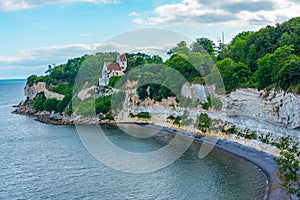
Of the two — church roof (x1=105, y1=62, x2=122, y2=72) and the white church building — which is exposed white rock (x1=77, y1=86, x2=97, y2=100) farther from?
church roof (x1=105, y1=62, x2=122, y2=72)

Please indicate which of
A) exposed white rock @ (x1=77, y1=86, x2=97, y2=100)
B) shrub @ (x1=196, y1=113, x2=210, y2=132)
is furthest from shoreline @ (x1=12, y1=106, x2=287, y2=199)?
exposed white rock @ (x1=77, y1=86, x2=97, y2=100)

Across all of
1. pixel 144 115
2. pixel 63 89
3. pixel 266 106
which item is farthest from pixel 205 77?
pixel 63 89

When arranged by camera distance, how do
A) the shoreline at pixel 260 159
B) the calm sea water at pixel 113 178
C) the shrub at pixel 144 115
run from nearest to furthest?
the shoreline at pixel 260 159 < the calm sea water at pixel 113 178 < the shrub at pixel 144 115

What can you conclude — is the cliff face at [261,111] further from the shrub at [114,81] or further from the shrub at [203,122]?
the shrub at [114,81]

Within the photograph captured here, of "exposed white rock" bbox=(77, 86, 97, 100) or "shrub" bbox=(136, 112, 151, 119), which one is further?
"exposed white rock" bbox=(77, 86, 97, 100)

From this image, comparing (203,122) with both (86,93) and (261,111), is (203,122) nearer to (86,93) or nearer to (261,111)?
(261,111)

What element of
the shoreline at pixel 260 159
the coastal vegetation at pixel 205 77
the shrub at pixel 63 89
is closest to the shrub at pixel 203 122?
the coastal vegetation at pixel 205 77
